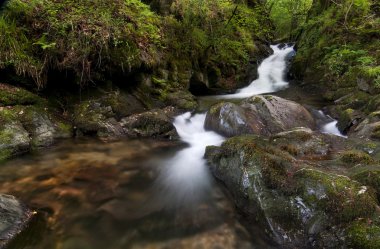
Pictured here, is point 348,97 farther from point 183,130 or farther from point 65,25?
point 65,25

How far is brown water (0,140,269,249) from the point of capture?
12.7 ft

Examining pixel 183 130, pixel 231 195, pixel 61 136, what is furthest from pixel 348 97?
pixel 61 136

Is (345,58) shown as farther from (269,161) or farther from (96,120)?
(96,120)

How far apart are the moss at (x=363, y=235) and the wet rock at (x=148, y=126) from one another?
4827 mm

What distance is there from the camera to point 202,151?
698 cm

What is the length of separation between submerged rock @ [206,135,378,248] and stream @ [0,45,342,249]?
26 cm

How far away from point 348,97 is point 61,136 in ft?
26.8

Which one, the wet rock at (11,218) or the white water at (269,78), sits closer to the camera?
the wet rock at (11,218)

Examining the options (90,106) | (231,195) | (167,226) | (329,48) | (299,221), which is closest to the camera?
(299,221)

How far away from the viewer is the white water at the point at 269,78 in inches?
501

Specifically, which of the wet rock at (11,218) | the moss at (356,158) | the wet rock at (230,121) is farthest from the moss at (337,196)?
the wet rock at (11,218)

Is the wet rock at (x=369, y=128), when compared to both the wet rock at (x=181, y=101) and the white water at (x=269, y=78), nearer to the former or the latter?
the wet rock at (x=181, y=101)

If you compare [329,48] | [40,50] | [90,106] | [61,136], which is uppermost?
[329,48]

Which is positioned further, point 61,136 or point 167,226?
point 61,136
